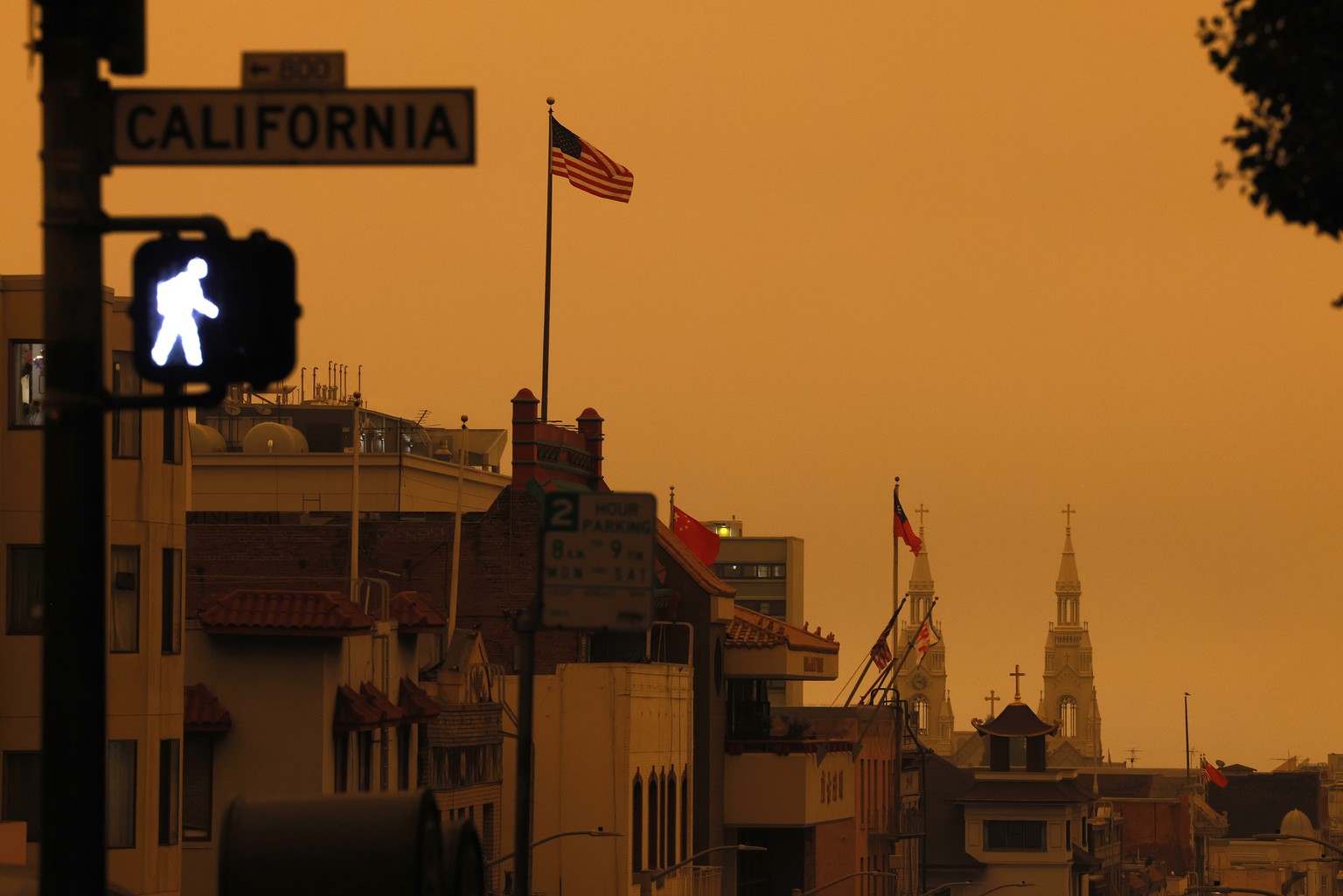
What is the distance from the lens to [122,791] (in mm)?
37375

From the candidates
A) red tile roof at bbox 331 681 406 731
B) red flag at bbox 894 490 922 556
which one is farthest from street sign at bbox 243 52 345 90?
red flag at bbox 894 490 922 556

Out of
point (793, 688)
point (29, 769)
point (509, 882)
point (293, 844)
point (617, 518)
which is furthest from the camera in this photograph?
point (793, 688)

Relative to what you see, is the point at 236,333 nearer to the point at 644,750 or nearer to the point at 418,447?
the point at 644,750

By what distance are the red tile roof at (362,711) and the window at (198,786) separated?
7.51 feet

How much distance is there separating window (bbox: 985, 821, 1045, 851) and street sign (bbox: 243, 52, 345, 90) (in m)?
102

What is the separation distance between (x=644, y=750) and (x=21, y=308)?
79.0 ft

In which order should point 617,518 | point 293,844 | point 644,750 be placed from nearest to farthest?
point 293,844, point 617,518, point 644,750

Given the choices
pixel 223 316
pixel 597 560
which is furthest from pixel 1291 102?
pixel 223 316

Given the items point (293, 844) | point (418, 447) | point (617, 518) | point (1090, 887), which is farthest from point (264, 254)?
point (1090, 887)

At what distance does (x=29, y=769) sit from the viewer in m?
36.8

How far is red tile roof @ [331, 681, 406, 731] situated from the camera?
42.8m

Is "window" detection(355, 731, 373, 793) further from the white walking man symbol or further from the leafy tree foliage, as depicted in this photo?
the white walking man symbol

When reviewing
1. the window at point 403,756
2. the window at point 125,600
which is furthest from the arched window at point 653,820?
the window at point 125,600

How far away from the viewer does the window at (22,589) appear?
37.0 metres
